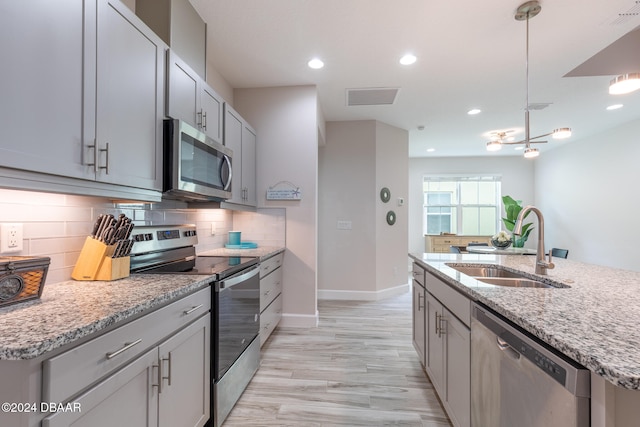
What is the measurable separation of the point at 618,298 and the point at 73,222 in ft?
8.30

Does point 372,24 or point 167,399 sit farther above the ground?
point 372,24

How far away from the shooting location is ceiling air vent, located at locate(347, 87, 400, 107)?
3416 millimetres

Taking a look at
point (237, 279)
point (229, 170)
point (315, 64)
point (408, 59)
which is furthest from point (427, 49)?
point (237, 279)

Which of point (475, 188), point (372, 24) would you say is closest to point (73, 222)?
point (372, 24)

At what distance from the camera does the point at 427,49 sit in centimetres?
258

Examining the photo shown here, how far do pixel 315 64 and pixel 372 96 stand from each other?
1031mm

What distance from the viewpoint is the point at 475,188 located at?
7055mm

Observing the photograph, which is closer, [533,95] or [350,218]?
[533,95]

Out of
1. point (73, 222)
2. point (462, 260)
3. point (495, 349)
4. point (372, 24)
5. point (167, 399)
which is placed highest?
point (372, 24)

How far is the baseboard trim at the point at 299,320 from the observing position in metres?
3.22

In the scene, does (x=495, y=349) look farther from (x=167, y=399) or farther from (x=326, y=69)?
(x=326, y=69)

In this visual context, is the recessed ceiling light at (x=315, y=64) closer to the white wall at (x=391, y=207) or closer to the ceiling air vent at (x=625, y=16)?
the white wall at (x=391, y=207)

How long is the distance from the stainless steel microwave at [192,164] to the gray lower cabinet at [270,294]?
81 centimetres

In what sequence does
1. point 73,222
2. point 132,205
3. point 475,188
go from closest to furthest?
point 73,222 < point 132,205 < point 475,188
